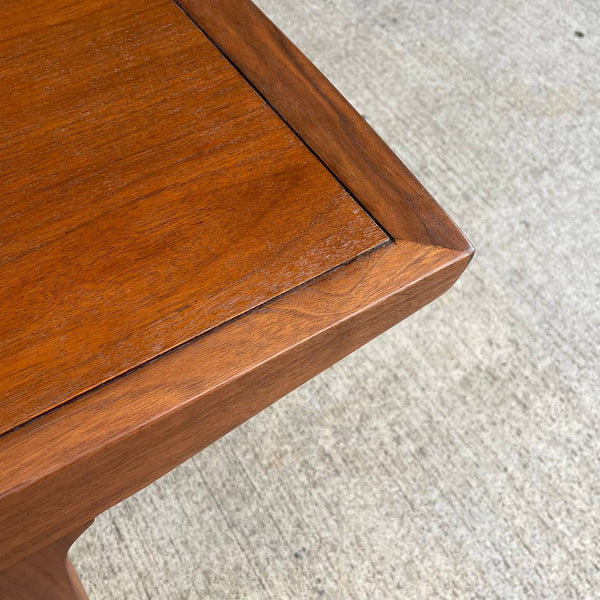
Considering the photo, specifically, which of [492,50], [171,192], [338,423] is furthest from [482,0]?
[171,192]

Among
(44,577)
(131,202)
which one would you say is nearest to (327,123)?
(131,202)

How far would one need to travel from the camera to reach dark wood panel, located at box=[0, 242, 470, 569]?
388 millimetres

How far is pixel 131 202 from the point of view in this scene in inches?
18.7

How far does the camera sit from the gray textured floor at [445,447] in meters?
0.79

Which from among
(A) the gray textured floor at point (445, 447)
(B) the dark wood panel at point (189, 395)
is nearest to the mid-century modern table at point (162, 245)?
(B) the dark wood panel at point (189, 395)

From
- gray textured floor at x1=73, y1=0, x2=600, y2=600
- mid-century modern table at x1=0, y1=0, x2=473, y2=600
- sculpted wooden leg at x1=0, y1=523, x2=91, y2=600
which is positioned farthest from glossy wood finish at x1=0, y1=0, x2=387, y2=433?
gray textured floor at x1=73, y1=0, x2=600, y2=600

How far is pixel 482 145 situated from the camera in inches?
46.2

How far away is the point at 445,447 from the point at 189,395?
531mm

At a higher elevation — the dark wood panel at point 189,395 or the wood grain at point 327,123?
the wood grain at point 327,123

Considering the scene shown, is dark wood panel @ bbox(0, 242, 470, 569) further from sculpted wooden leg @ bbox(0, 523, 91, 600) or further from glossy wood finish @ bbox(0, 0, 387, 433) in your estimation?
sculpted wooden leg @ bbox(0, 523, 91, 600)

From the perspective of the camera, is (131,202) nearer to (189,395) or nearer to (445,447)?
(189,395)

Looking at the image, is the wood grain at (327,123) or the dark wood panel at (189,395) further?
the wood grain at (327,123)

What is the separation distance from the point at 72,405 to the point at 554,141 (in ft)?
3.27

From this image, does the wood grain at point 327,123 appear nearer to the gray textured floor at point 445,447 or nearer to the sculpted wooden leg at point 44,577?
the sculpted wooden leg at point 44,577
